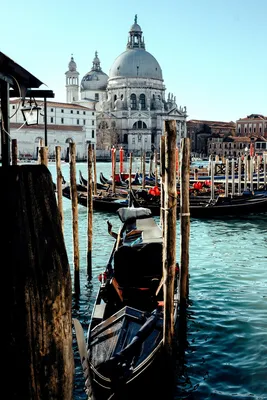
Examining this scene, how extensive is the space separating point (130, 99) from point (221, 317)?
50.4 metres

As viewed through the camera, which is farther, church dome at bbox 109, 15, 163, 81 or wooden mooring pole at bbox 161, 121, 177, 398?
church dome at bbox 109, 15, 163, 81

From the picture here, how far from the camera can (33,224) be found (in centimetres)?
75

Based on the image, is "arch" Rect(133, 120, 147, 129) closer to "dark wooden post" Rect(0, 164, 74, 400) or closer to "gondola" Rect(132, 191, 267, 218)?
"gondola" Rect(132, 191, 267, 218)

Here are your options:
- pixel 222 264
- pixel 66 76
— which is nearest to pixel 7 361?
pixel 222 264

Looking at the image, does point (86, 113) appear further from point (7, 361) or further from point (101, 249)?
point (7, 361)

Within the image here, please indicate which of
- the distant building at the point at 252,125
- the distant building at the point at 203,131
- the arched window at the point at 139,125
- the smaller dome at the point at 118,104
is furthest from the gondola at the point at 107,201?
the distant building at the point at 252,125

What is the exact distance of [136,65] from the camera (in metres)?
53.5

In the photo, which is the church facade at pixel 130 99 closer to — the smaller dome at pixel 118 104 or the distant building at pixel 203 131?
the smaller dome at pixel 118 104

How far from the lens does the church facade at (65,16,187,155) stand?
51.4 meters

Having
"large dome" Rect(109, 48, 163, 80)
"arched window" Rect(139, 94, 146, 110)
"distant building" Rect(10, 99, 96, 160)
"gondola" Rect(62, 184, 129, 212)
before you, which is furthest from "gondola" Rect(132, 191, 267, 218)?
"large dome" Rect(109, 48, 163, 80)

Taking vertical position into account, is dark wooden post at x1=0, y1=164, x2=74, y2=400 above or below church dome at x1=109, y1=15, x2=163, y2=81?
below

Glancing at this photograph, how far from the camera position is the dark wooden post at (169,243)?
3.01 meters

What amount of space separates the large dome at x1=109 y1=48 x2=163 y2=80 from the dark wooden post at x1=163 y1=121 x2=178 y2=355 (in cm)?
5185

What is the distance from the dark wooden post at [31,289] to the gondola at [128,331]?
202 cm
